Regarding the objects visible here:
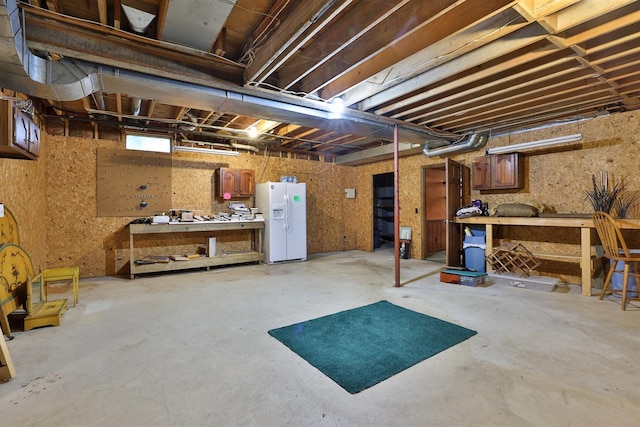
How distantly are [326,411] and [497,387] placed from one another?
114 centimetres

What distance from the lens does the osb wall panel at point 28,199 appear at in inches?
130

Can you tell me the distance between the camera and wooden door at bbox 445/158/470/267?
5352 millimetres

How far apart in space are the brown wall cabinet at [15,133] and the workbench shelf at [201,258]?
2.48m

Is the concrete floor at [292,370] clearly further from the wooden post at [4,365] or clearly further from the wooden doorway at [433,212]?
the wooden doorway at [433,212]

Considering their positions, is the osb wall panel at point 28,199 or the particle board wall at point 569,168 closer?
the osb wall panel at point 28,199

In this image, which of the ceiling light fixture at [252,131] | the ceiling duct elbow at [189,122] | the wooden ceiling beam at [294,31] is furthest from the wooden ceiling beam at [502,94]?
the ceiling duct elbow at [189,122]

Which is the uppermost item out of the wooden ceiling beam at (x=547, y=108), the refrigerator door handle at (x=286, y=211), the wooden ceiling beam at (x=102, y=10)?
the wooden ceiling beam at (x=102, y=10)

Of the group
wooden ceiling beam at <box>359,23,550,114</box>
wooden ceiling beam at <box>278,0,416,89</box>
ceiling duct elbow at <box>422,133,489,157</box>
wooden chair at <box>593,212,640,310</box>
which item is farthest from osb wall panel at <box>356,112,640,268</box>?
wooden ceiling beam at <box>278,0,416,89</box>

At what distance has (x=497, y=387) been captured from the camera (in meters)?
1.91

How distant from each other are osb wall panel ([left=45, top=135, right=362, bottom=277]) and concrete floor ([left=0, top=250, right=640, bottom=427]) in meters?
1.88

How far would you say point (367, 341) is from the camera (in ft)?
8.50

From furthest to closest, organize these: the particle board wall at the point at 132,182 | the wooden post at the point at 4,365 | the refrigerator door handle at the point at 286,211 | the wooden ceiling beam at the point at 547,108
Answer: the refrigerator door handle at the point at 286,211 < the particle board wall at the point at 132,182 < the wooden ceiling beam at the point at 547,108 < the wooden post at the point at 4,365

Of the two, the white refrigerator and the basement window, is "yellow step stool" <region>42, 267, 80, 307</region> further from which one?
the white refrigerator

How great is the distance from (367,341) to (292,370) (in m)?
0.77
